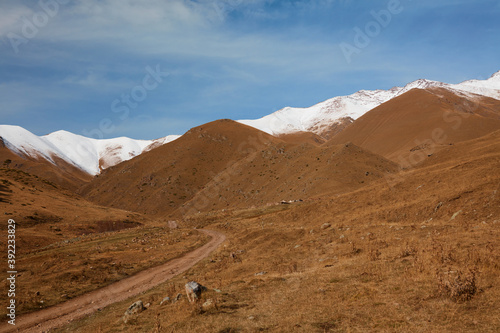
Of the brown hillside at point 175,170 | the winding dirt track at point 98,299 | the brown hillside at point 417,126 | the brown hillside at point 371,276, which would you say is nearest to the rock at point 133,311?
the brown hillside at point 371,276

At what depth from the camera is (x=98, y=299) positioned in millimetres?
19344

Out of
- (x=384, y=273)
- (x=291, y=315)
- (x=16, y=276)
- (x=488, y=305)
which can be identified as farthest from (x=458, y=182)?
(x=16, y=276)

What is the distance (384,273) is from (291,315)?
5.04 meters

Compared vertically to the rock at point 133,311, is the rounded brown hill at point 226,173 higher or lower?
higher

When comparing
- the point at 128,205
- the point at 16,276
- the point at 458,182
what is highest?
the point at 128,205

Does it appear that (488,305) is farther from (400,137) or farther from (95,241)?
(400,137)

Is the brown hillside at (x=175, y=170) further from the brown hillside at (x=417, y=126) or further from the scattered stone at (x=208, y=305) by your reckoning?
the scattered stone at (x=208, y=305)

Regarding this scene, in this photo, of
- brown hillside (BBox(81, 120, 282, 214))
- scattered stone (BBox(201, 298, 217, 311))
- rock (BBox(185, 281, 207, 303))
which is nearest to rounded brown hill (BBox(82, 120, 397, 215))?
brown hillside (BBox(81, 120, 282, 214))

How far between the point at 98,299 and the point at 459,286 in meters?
18.1

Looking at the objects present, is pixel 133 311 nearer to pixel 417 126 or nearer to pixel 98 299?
pixel 98 299

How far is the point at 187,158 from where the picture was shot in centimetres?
12350

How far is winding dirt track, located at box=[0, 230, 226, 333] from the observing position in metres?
15.6

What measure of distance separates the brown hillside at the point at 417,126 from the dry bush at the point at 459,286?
97009mm

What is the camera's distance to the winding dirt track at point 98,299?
15617 millimetres
